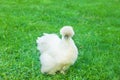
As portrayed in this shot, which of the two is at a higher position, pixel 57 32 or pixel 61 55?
pixel 61 55

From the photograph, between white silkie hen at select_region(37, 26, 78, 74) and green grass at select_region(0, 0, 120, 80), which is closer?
white silkie hen at select_region(37, 26, 78, 74)

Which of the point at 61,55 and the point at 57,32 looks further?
the point at 57,32

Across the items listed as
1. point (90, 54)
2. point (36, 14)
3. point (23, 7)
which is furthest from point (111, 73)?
point (23, 7)

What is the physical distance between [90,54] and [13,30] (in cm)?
163

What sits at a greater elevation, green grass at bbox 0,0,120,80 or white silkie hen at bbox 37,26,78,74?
white silkie hen at bbox 37,26,78,74

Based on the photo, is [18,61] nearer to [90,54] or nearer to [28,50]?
[28,50]

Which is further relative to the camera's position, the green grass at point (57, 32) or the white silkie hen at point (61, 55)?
the green grass at point (57, 32)

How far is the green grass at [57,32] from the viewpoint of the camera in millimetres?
4848

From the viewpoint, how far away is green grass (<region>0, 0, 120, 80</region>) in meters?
4.85

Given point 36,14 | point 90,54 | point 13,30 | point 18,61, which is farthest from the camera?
point 36,14

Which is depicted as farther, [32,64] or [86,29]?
[86,29]

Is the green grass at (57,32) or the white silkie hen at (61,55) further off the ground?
the white silkie hen at (61,55)

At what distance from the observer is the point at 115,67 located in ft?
16.6

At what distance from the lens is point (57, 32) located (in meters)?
6.38
